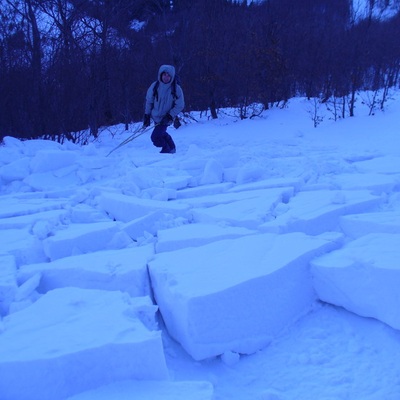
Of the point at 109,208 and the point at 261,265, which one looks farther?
the point at 109,208

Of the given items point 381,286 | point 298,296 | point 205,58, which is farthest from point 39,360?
point 205,58

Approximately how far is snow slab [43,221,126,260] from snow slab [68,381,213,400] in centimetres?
153

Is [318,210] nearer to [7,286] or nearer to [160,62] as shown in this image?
[7,286]

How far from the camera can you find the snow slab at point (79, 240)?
3.19 m

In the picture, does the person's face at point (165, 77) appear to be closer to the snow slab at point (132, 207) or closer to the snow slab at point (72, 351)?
the snow slab at point (132, 207)

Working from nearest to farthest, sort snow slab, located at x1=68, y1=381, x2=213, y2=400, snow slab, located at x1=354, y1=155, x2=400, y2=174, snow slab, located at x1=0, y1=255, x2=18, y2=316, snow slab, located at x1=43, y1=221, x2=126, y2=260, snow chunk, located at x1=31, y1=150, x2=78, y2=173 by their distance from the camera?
snow slab, located at x1=68, y1=381, x2=213, y2=400
snow slab, located at x1=0, y1=255, x2=18, y2=316
snow slab, located at x1=43, y1=221, x2=126, y2=260
snow slab, located at x1=354, y1=155, x2=400, y2=174
snow chunk, located at x1=31, y1=150, x2=78, y2=173

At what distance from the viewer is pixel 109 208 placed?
13.6ft

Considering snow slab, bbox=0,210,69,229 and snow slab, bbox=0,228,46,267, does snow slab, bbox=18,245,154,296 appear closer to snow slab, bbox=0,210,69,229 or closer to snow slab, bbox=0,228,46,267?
snow slab, bbox=0,228,46,267

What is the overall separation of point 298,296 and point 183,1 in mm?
10007

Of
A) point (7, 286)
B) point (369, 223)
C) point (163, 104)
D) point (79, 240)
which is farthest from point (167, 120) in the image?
point (7, 286)

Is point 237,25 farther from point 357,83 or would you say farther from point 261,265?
point 261,265

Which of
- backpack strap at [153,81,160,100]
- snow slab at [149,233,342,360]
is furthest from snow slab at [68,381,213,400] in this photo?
backpack strap at [153,81,160,100]

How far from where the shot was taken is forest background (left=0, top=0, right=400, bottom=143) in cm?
805

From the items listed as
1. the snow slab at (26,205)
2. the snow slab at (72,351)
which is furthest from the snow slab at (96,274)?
the snow slab at (26,205)
